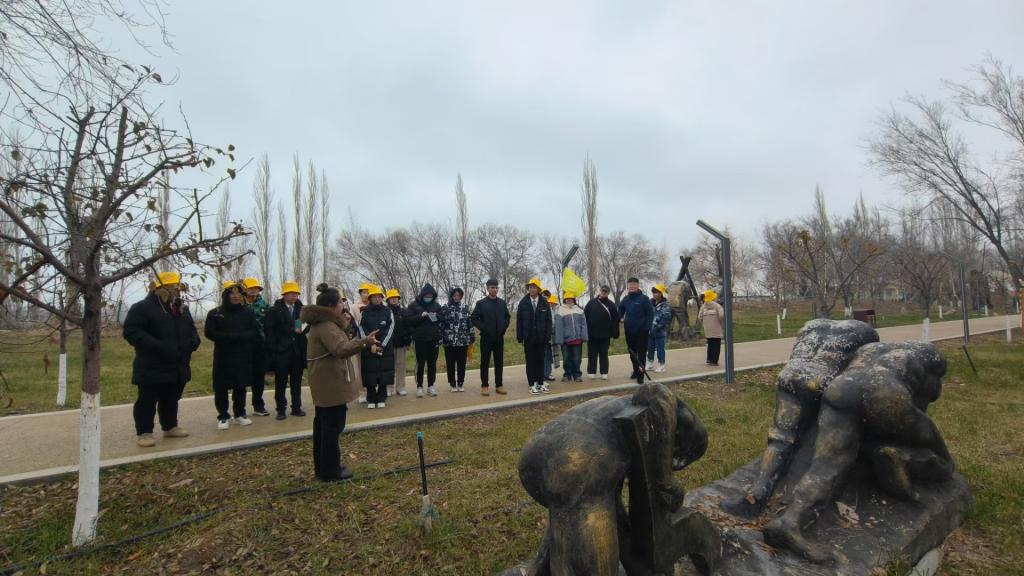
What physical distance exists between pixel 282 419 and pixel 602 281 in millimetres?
43269

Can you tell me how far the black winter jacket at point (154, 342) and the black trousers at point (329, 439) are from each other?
2.08 m

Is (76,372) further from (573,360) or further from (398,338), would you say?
(573,360)

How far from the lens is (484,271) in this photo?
1618 inches

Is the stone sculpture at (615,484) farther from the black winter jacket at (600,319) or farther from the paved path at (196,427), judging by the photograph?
the black winter jacket at (600,319)

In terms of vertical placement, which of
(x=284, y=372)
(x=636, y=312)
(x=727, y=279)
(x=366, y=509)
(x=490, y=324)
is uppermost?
(x=727, y=279)

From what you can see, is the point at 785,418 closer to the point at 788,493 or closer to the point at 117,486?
the point at 788,493

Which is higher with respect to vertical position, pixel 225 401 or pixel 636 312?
→ pixel 636 312

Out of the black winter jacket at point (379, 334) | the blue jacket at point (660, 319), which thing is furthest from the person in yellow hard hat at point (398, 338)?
the blue jacket at point (660, 319)

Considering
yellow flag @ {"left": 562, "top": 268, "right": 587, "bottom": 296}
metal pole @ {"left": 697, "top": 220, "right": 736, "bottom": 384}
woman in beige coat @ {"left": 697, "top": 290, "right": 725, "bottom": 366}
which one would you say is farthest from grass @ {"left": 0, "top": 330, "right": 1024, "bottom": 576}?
woman in beige coat @ {"left": 697, "top": 290, "right": 725, "bottom": 366}

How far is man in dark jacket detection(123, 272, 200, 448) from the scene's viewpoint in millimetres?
5441

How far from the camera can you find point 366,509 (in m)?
4.18

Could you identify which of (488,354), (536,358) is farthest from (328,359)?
(536,358)

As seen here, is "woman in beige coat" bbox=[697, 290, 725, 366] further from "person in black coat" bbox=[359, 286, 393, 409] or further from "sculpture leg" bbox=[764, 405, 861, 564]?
"sculpture leg" bbox=[764, 405, 861, 564]

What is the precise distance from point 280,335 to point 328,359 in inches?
105
